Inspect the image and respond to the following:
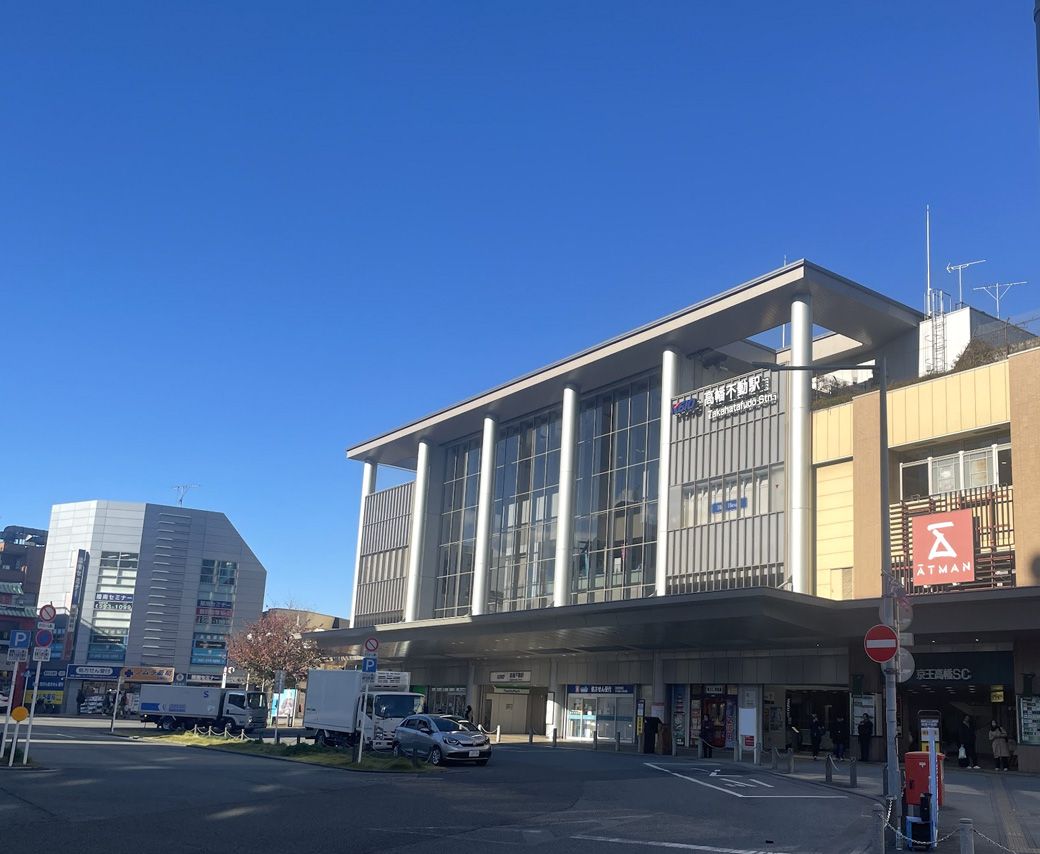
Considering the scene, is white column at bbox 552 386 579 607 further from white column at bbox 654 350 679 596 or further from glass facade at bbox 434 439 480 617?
glass facade at bbox 434 439 480 617

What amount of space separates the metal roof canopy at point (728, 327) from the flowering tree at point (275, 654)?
35886mm

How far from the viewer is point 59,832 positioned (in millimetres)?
13406

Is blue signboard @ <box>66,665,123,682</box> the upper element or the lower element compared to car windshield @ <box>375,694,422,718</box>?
lower

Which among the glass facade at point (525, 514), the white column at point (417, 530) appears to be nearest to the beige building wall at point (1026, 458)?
the glass facade at point (525, 514)

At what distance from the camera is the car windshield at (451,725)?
2773cm

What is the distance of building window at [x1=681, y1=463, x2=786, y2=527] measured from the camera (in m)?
38.3

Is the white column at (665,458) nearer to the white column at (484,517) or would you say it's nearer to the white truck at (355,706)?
the white truck at (355,706)

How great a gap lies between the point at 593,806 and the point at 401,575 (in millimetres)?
42597

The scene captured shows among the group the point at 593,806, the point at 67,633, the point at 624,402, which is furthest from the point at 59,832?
the point at 67,633

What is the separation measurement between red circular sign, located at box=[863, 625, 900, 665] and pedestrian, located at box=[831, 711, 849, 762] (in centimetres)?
1971

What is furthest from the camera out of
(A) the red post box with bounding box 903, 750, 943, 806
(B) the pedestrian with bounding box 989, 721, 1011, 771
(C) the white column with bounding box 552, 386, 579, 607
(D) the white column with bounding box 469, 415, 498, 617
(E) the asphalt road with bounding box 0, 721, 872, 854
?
(D) the white column with bounding box 469, 415, 498, 617

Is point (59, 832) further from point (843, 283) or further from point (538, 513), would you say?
point (538, 513)

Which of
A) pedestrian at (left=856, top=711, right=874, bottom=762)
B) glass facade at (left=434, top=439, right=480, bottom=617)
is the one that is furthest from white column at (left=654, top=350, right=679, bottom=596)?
glass facade at (left=434, top=439, right=480, bottom=617)

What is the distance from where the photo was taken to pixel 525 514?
172 feet
